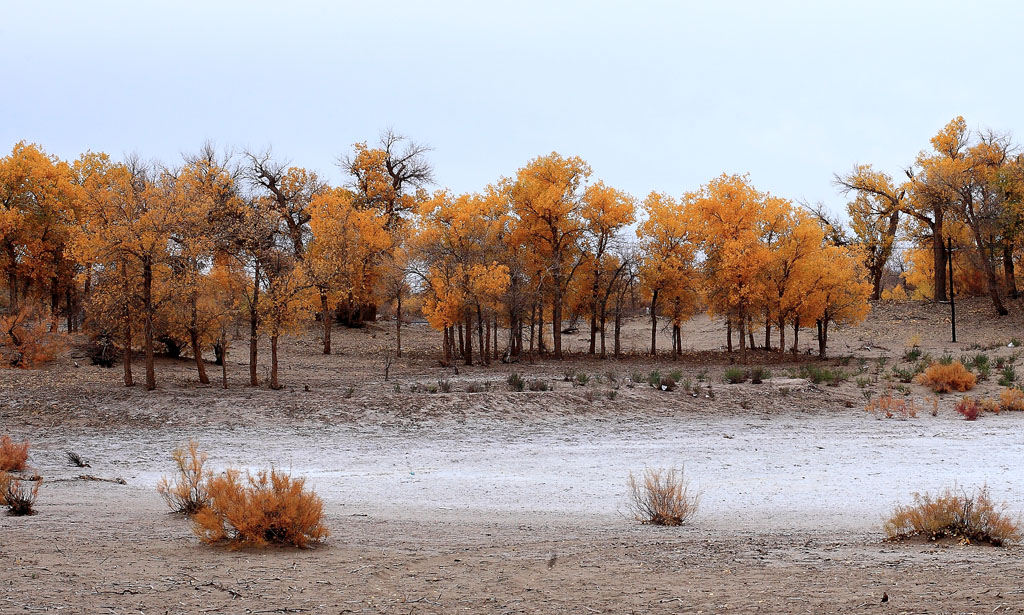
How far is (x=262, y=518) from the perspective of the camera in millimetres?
A: 8188

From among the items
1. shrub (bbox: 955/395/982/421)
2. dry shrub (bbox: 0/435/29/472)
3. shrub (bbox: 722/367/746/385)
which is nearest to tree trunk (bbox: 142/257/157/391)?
dry shrub (bbox: 0/435/29/472)

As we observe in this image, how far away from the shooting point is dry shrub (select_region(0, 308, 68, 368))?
99.3 feet

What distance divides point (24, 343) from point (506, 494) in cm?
2495

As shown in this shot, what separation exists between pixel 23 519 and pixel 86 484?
3973 millimetres

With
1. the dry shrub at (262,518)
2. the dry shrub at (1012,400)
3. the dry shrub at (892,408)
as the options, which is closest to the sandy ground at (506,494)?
the dry shrub at (262,518)

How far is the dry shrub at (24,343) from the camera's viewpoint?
30281 mm

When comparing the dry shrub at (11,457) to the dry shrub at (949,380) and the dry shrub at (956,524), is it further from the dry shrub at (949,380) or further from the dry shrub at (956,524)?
the dry shrub at (949,380)

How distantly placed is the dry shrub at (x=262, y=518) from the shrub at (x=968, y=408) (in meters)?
20.5

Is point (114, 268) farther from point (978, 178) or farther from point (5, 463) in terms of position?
point (978, 178)

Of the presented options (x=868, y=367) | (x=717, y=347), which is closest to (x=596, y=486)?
(x=868, y=367)

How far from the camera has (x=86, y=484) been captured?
44.2 ft

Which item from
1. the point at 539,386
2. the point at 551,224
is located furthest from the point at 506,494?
the point at 551,224

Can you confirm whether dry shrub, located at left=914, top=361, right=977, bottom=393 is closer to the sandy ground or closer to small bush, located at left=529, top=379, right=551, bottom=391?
the sandy ground

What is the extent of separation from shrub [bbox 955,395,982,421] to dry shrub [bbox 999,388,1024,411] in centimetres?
69
